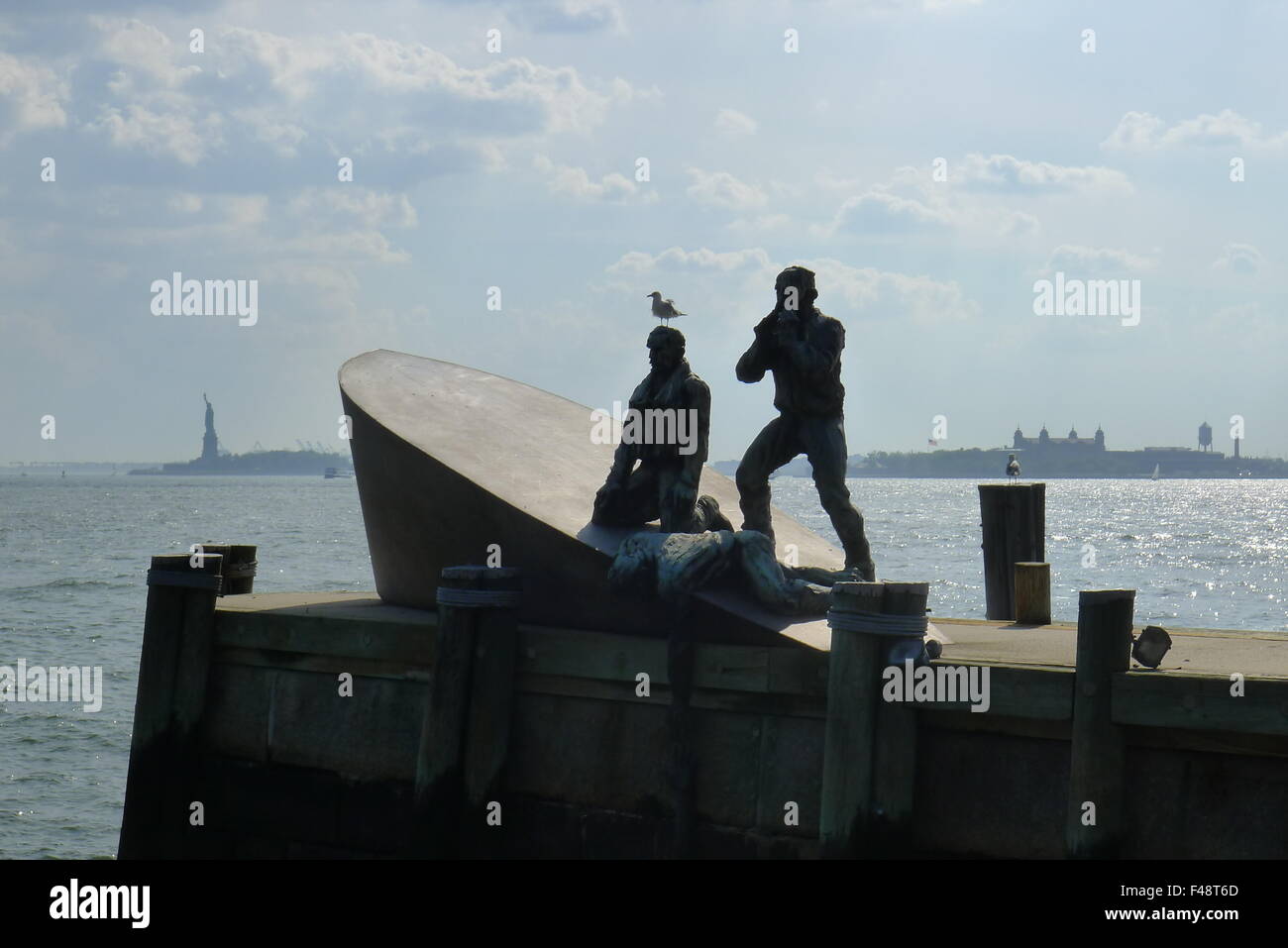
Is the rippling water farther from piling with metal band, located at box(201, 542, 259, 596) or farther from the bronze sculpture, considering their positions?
the bronze sculpture

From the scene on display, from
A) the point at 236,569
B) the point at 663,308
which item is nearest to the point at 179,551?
the point at 236,569

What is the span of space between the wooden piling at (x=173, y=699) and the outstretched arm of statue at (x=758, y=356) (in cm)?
384

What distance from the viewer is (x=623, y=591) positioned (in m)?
9.00

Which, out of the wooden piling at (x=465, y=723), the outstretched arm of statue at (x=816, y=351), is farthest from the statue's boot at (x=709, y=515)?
the wooden piling at (x=465, y=723)

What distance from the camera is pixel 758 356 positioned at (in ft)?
32.4

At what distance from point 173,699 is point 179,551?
39.0 meters

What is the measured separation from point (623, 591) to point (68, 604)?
29.1 metres

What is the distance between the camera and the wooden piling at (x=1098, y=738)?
695 cm

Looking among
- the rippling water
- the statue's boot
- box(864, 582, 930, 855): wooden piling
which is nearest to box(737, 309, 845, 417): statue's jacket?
the statue's boot

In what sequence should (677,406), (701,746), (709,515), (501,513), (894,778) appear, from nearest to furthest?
(894,778) → (701,746) → (501,513) → (677,406) → (709,515)

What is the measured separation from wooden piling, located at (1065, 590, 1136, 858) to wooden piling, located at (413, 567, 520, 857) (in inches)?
136

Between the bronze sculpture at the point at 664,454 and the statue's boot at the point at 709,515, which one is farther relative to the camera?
the statue's boot at the point at 709,515

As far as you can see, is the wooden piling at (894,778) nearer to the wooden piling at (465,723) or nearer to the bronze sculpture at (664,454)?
the wooden piling at (465,723)

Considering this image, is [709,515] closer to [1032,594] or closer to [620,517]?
[620,517]
